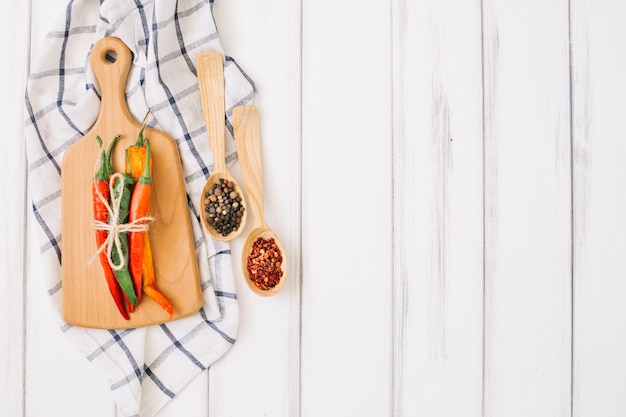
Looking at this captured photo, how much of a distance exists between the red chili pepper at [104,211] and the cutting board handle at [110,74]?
7 cm

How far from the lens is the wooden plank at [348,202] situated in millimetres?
1051

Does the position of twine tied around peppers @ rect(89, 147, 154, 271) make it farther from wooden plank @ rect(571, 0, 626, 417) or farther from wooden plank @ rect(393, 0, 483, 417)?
wooden plank @ rect(571, 0, 626, 417)

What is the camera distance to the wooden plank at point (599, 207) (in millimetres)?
1034

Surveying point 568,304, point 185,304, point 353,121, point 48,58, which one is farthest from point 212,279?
point 568,304

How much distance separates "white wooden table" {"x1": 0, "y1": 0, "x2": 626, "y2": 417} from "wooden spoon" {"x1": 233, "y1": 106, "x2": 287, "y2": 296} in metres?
0.04

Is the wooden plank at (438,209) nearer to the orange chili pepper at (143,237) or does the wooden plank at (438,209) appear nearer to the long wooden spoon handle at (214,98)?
the long wooden spoon handle at (214,98)

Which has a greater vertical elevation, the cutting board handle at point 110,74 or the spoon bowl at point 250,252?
the cutting board handle at point 110,74

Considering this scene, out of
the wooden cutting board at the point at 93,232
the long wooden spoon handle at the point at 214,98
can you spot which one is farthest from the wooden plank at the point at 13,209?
the long wooden spoon handle at the point at 214,98

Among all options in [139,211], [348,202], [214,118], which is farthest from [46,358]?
[348,202]

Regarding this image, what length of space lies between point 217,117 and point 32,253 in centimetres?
51

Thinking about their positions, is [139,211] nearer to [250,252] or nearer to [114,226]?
[114,226]

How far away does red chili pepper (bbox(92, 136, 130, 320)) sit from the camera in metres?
0.97

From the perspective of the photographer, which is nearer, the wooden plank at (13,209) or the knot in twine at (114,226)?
the knot in twine at (114,226)

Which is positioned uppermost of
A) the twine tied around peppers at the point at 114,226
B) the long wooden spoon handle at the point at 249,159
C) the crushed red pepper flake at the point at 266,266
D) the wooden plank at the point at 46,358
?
the long wooden spoon handle at the point at 249,159
